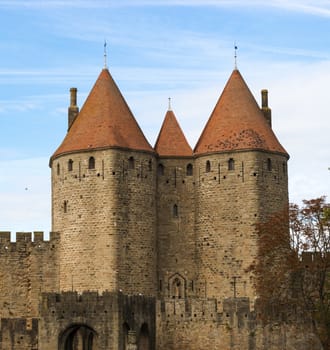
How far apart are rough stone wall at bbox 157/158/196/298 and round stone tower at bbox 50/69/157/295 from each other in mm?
1117

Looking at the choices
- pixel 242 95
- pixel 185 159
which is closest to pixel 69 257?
pixel 185 159

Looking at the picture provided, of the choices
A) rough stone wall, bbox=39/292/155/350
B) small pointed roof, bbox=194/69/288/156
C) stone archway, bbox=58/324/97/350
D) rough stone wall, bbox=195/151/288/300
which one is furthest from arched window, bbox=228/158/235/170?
rough stone wall, bbox=39/292/155/350

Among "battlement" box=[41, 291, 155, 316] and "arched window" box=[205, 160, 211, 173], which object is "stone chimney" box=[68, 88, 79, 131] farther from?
"battlement" box=[41, 291, 155, 316]

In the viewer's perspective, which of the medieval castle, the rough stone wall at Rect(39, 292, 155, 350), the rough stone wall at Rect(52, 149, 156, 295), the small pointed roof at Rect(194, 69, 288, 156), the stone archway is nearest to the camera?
the rough stone wall at Rect(39, 292, 155, 350)

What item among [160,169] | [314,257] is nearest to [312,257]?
[314,257]

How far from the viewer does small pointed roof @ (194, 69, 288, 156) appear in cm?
7031

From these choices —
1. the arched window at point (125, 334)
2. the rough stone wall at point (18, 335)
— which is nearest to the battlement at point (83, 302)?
the arched window at point (125, 334)

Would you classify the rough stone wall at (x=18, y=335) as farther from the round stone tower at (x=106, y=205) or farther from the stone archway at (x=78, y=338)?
the round stone tower at (x=106, y=205)

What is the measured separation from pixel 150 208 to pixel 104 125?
5154 mm

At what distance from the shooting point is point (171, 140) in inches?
2867

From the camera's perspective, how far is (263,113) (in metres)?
74.5

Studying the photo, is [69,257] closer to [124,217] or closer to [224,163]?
[124,217]

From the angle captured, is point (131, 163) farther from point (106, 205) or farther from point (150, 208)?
point (106, 205)

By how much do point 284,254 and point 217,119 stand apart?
498 inches
